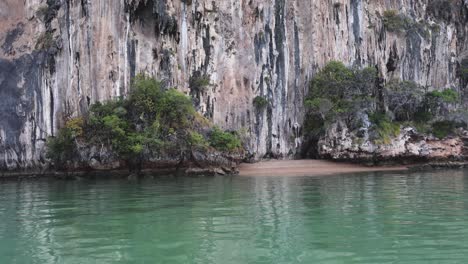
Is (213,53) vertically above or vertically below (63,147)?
above

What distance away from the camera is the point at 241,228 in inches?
355

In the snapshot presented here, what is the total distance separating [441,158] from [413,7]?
52.4 ft

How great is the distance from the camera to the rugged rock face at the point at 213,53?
28.8 metres

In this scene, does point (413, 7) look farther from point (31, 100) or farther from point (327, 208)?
point (327, 208)

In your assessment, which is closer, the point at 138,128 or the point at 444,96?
the point at 138,128

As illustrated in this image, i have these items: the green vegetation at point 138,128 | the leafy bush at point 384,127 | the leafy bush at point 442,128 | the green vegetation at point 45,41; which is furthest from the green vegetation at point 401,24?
the green vegetation at point 45,41

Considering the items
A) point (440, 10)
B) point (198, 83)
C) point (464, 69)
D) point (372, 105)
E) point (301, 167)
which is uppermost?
point (440, 10)

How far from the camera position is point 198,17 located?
33.1 meters

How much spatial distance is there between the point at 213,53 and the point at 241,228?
25.7 m

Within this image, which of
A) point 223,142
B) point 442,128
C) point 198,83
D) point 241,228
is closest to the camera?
point 241,228

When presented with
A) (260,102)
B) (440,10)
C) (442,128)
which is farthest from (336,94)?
(440,10)

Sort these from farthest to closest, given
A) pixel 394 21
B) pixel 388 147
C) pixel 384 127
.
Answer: pixel 394 21, pixel 384 127, pixel 388 147

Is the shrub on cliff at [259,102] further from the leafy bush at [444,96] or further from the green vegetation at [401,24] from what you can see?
the green vegetation at [401,24]

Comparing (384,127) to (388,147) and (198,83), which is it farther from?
(198,83)
